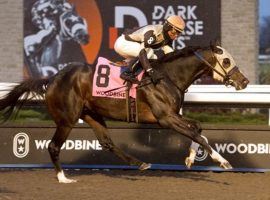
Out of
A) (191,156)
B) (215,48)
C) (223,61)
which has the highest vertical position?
(215,48)

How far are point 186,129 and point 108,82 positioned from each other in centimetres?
107

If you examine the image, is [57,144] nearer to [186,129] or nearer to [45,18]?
[186,129]

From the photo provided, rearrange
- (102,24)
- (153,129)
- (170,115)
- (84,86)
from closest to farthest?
(170,115) < (84,86) < (153,129) < (102,24)

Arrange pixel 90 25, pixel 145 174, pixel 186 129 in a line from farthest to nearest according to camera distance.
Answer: pixel 90 25, pixel 145 174, pixel 186 129

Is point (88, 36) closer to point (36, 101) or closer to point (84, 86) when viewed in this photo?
point (36, 101)

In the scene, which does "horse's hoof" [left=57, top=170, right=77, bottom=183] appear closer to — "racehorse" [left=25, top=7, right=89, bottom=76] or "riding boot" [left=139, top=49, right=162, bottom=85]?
"riding boot" [left=139, top=49, right=162, bottom=85]

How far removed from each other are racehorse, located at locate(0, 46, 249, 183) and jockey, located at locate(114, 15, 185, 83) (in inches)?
6.2

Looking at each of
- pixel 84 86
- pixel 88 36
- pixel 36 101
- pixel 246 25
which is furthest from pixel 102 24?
pixel 84 86

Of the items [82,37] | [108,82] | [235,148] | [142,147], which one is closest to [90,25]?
[82,37]

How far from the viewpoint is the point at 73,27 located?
14906 mm

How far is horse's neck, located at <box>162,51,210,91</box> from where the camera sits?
816 centimetres

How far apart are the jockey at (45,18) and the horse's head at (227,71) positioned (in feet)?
24.0

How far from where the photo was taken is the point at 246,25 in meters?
15.1

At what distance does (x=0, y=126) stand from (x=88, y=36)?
18.3ft
